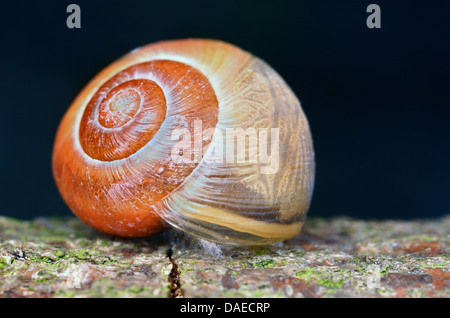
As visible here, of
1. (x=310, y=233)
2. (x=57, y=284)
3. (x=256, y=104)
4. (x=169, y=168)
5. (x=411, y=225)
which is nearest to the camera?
(x=57, y=284)

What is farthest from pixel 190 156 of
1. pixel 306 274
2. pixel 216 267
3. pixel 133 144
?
pixel 306 274

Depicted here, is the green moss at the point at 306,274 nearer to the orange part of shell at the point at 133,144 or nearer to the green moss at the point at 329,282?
the green moss at the point at 329,282

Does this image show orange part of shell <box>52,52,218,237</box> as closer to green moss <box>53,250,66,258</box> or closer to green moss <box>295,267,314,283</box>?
green moss <box>53,250,66,258</box>

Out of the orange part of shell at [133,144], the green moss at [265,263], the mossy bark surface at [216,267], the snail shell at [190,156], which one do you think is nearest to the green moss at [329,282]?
the mossy bark surface at [216,267]
